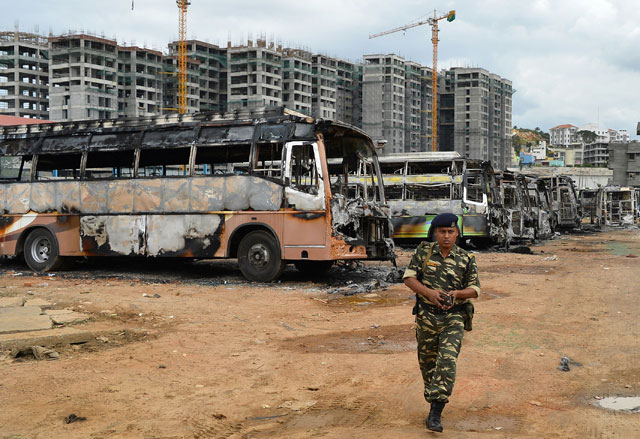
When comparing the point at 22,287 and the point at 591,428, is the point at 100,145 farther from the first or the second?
the point at 591,428

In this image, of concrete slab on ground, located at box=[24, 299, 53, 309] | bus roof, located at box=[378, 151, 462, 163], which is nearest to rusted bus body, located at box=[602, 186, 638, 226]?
bus roof, located at box=[378, 151, 462, 163]

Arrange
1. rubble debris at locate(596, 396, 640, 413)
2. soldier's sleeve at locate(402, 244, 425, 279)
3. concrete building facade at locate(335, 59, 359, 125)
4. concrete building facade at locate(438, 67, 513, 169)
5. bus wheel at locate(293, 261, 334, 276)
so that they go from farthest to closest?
concrete building facade at locate(438, 67, 513, 169), concrete building facade at locate(335, 59, 359, 125), bus wheel at locate(293, 261, 334, 276), rubble debris at locate(596, 396, 640, 413), soldier's sleeve at locate(402, 244, 425, 279)

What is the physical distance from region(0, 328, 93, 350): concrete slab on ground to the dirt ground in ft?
0.41

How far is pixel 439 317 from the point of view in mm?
4707

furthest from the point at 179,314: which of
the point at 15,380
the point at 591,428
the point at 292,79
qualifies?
the point at 292,79

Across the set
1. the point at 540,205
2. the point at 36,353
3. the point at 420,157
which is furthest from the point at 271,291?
the point at 540,205

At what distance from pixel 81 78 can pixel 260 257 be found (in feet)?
287

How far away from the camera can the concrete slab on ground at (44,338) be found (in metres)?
6.73

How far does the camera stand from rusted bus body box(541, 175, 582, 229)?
33.3 meters

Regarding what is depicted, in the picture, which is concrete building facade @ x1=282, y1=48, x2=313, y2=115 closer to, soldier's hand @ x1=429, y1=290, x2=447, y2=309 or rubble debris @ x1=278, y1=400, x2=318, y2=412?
rubble debris @ x1=278, y1=400, x2=318, y2=412

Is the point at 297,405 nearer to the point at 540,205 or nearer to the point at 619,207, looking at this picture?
the point at 540,205

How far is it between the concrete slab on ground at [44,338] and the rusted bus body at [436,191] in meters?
14.1

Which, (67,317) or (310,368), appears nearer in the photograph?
(310,368)

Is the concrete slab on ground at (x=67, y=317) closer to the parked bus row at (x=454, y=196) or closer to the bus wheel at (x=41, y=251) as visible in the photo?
the bus wheel at (x=41, y=251)
